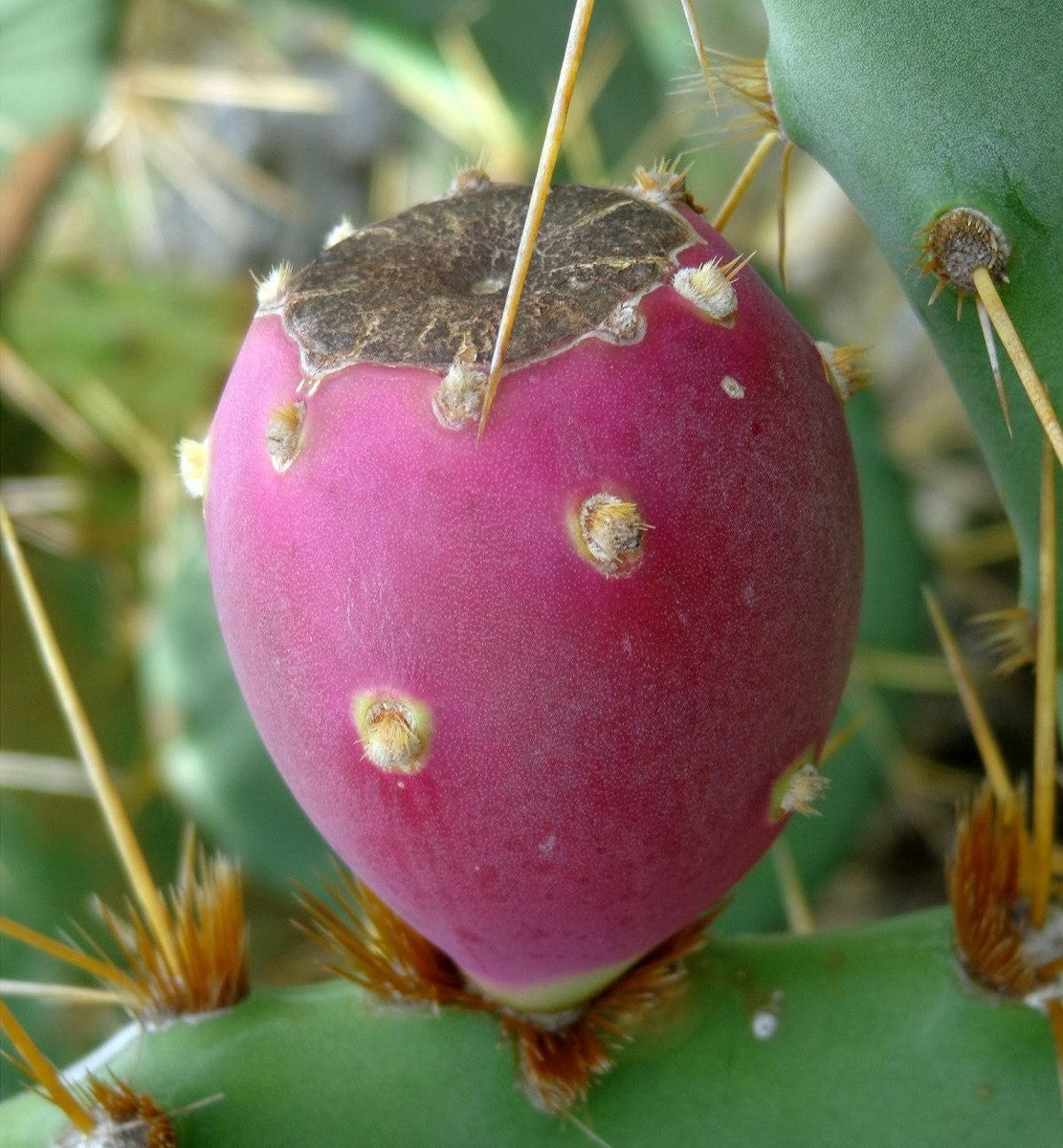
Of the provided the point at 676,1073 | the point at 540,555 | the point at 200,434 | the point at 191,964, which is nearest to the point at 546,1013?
the point at 676,1073

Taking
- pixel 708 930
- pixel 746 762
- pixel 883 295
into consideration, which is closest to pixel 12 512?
pixel 708 930

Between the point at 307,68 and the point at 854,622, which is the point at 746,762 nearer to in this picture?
the point at 854,622

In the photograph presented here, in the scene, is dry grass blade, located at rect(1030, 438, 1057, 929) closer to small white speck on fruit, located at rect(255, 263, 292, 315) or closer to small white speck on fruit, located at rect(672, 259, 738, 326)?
small white speck on fruit, located at rect(672, 259, 738, 326)

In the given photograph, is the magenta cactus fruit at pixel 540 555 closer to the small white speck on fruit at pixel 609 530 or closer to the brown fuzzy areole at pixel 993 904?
the small white speck on fruit at pixel 609 530

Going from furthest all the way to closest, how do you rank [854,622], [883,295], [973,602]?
[883,295] < [973,602] < [854,622]

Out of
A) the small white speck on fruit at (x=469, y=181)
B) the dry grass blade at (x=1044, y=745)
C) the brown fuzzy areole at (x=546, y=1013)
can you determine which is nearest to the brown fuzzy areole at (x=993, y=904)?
the dry grass blade at (x=1044, y=745)
